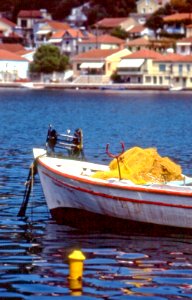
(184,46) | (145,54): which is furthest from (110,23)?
(145,54)

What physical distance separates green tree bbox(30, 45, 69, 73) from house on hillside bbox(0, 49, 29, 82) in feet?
5.60

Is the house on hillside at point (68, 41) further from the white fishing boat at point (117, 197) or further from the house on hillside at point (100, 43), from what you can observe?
the white fishing boat at point (117, 197)

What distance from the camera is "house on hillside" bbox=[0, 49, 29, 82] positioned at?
152 m

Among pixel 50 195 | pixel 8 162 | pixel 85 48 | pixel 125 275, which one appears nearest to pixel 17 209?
pixel 50 195

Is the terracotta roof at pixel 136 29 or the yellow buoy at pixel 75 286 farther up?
the terracotta roof at pixel 136 29

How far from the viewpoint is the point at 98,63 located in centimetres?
14950

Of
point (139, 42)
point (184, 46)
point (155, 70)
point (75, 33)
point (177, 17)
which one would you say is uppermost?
point (177, 17)

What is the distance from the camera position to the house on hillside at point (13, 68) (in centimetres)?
15200

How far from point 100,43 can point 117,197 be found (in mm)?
140188

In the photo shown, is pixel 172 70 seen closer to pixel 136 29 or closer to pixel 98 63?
pixel 98 63

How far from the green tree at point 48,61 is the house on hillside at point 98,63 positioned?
67.8 inches

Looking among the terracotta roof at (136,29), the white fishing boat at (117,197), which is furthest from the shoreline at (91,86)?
the white fishing boat at (117,197)

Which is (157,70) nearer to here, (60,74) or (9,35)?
(60,74)

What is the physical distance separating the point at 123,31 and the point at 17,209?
149649mm
